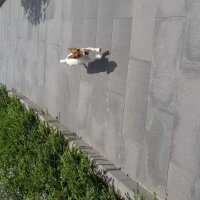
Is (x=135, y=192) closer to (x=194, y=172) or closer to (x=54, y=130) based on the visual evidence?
(x=194, y=172)

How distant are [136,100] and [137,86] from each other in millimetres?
190

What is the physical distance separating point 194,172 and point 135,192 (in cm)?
102

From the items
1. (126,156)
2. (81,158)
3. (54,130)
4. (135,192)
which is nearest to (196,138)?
(135,192)

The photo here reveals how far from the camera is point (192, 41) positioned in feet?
15.3

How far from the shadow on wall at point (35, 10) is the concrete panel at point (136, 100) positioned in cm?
480

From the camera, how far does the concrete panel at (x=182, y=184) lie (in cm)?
452

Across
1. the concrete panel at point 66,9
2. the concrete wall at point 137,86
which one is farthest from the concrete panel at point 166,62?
the concrete panel at point 66,9

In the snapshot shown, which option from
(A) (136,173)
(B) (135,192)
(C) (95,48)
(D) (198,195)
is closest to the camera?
(D) (198,195)

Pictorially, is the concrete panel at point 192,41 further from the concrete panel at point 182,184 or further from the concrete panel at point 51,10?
the concrete panel at point 51,10

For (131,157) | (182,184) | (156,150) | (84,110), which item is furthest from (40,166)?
(182,184)

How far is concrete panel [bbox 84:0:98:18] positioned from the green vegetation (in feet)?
7.14

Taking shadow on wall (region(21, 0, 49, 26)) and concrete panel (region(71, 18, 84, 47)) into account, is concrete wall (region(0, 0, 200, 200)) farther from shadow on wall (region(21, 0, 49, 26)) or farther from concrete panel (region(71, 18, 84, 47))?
shadow on wall (region(21, 0, 49, 26))

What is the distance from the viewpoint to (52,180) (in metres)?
6.65

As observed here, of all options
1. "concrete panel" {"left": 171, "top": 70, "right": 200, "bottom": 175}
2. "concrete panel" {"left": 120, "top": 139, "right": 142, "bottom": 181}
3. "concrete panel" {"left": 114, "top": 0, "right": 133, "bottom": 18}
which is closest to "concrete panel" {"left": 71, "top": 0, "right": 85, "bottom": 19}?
"concrete panel" {"left": 114, "top": 0, "right": 133, "bottom": 18}
